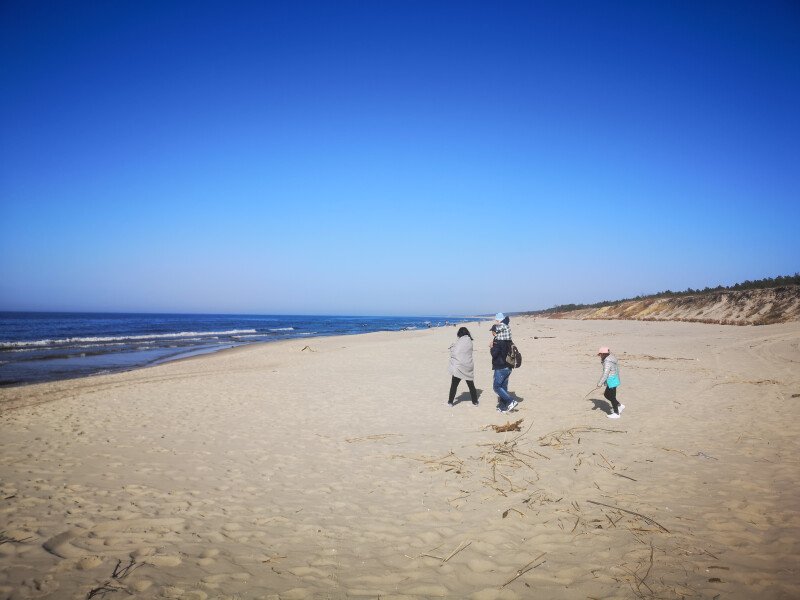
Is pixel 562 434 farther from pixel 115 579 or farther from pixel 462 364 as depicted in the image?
pixel 115 579

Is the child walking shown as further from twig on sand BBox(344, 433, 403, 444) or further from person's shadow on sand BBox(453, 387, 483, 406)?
twig on sand BBox(344, 433, 403, 444)

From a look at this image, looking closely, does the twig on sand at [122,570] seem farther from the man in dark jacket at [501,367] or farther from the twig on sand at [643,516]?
the man in dark jacket at [501,367]

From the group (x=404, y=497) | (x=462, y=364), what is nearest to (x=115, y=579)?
(x=404, y=497)

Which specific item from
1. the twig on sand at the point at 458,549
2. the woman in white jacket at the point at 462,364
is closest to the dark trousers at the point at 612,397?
the woman in white jacket at the point at 462,364

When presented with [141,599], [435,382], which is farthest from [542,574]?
[435,382]

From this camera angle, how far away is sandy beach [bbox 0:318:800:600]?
3375 millimetres

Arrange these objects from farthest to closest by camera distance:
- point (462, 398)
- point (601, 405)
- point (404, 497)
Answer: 1. point (462, 398)
2. point (601, 405)
3. point (404, 497)

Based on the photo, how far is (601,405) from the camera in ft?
31.5

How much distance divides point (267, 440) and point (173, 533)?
3.45 meters

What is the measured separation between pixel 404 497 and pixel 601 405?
22.1ft

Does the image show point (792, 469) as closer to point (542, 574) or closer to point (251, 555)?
point (542, 574)

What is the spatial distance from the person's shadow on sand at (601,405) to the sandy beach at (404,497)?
0.07m

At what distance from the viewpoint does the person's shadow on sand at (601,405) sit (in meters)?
9.13

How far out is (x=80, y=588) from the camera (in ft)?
10.5
